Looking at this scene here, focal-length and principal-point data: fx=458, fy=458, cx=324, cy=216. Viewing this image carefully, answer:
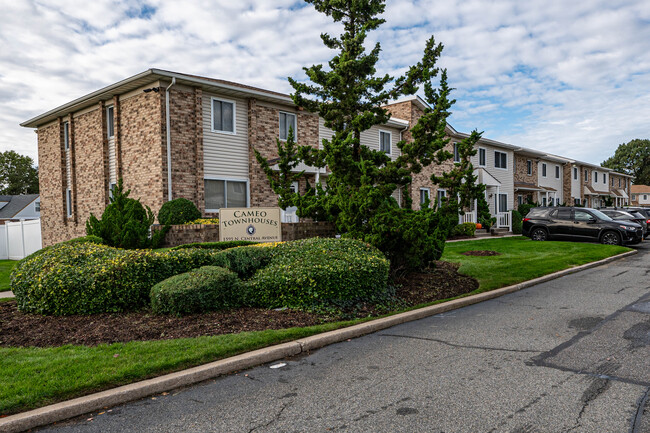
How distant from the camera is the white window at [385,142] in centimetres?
2399

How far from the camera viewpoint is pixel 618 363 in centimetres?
506

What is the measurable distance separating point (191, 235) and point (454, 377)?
9933mm

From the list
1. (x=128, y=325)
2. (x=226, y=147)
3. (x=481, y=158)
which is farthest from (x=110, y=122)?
(x=481, y=158)

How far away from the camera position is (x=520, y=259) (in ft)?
46.8

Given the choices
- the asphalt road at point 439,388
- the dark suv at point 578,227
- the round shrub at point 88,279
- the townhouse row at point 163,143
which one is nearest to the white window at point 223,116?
the townhouse row at point 163,143

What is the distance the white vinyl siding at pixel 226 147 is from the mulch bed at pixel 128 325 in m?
9.49

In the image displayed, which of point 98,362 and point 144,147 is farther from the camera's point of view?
point 144,147

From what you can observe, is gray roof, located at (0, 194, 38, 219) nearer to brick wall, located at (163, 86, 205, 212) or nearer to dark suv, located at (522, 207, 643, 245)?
brick wall, located at (163, 86, 205, 212)

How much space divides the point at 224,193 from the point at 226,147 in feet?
5.55

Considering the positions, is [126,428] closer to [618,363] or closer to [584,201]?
[618,363]

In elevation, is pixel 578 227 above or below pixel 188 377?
above

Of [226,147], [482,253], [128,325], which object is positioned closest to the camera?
[128,325]

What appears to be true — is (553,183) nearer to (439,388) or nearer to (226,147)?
(226,147)

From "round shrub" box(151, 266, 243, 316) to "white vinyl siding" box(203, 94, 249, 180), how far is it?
378 inches
